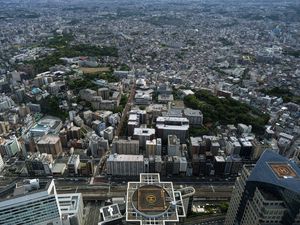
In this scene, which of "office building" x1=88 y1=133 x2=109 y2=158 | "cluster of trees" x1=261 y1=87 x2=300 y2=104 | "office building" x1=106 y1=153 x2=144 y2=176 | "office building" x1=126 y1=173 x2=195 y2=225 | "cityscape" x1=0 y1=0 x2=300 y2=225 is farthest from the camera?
"cluster of trees" x1=261 y1=87 x2=300 y2=104

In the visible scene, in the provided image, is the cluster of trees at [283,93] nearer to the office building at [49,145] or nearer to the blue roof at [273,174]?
the blue roof at [273,174]

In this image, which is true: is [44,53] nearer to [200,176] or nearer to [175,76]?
[175,76]

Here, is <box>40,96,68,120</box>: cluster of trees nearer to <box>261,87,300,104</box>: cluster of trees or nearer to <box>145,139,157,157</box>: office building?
<box>145,139,157,157</box>: office building

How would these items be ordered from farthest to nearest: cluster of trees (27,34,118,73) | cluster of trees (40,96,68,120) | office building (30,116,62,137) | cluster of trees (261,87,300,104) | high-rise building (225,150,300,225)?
1. cluster of trees (27,34,118,73)
2. cluster of trees (261,87,300,104)
3. cluster of trees (40,96,68,120)
4. office building (30,116,62,137)
5. high-rise building (225,150,300,225)

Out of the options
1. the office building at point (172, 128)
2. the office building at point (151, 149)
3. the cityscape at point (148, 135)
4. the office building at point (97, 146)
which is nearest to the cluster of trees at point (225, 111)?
the cityscape at point (148, 135)

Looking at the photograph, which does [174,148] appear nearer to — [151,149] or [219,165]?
[151,149]

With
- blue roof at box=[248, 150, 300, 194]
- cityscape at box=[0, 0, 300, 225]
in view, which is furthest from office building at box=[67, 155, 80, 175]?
Result: blue roof at box=[248, 150, 300, 194]

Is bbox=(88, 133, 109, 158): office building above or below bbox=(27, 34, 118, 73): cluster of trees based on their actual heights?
above
